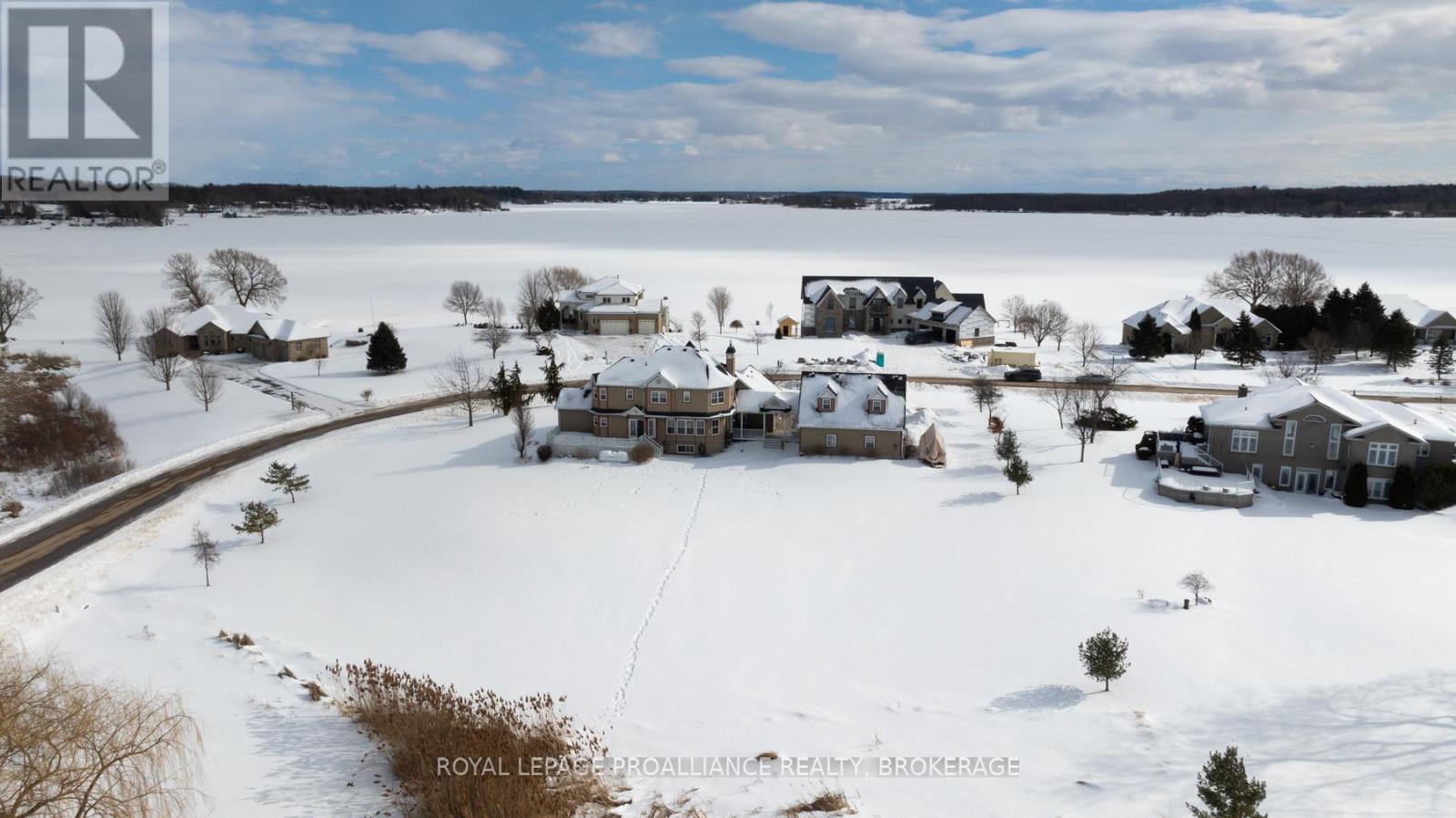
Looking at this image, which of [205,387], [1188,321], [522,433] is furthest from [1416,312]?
[205,387]

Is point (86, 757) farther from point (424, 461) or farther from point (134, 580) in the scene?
point (424, 461)

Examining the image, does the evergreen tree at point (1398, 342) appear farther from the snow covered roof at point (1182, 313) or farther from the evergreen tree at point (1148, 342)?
the evergreen tree at point (1148, 342)

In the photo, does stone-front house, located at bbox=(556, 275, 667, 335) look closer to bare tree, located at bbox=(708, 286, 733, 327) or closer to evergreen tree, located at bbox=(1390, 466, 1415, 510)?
bare tree, located at bbox=(708, 286, 733, 327)

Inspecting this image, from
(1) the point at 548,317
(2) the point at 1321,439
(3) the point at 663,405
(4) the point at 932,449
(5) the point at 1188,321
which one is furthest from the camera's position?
(1) the point at 548,317

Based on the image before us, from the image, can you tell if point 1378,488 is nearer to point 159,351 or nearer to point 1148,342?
point 1148,342

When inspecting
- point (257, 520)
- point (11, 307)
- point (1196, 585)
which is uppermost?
point (11, 307)

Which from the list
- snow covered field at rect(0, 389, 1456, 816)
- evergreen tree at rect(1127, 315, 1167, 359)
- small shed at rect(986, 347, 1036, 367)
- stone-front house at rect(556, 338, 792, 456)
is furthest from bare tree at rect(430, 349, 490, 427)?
evergreen tree at rect(1127, 315, 1167, 359)
